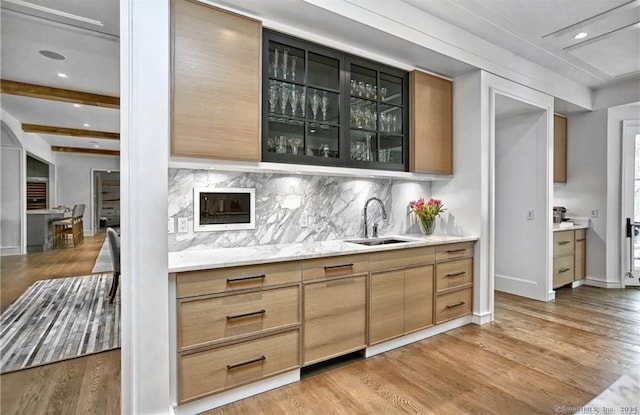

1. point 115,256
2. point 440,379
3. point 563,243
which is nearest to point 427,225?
point 440,379

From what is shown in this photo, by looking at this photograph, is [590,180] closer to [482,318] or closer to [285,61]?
[482,318]

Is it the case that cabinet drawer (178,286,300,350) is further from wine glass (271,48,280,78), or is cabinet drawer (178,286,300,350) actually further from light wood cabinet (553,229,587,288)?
light wood cabinet (553,229,587,288)

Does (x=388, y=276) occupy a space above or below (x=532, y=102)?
below

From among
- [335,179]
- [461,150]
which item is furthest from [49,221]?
[461,150]

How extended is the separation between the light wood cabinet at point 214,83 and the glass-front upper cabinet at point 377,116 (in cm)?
93

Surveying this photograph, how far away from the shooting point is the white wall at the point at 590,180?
4777 mm

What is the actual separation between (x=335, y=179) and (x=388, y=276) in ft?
3.44

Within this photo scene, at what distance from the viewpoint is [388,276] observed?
2.70 meters

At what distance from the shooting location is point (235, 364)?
201 centimetres

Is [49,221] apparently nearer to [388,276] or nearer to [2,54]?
[2,54]

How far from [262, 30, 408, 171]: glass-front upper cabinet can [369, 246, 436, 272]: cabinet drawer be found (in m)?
0.81

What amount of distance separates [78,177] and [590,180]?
13369 millimetres

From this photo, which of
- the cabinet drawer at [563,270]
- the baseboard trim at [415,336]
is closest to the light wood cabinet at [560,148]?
the cabinet drawer at [563,270]

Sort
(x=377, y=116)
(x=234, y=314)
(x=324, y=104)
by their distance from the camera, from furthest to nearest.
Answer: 1. (x=377, y=116)
2. (x=324, y=104)
3. (x=234, y=314)
